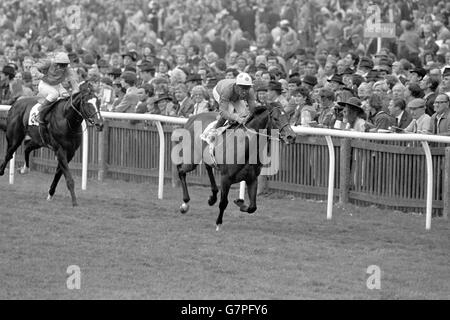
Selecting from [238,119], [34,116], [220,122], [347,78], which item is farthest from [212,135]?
[347,78]

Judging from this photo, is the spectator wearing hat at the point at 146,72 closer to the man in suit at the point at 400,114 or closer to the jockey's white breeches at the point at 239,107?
the man in suit at the point at 400,114

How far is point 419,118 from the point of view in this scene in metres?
13.3

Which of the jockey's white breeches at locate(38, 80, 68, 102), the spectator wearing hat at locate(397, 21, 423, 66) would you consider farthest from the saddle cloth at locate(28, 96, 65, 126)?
the spectator wearing hat at locate(397, 21, 423, 66)

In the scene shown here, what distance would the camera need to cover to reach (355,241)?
37.7ft

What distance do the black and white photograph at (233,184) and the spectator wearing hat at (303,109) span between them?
0.09 ft

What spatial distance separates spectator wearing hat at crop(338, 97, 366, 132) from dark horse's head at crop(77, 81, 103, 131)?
2.68 meters

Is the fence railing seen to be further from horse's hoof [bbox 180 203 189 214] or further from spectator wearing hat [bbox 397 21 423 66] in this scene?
spectator wearing hat [bbox 397 21 423 66]

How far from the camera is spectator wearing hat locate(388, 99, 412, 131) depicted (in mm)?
13664

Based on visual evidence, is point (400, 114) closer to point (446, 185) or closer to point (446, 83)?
point (446, 83)

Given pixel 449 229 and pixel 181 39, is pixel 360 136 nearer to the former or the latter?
pixel 449 229

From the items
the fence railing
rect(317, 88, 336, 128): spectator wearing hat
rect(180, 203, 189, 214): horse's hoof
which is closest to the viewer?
the fence railing

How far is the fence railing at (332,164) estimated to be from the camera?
40.9 ft

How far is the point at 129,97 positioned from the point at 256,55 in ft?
18.1
